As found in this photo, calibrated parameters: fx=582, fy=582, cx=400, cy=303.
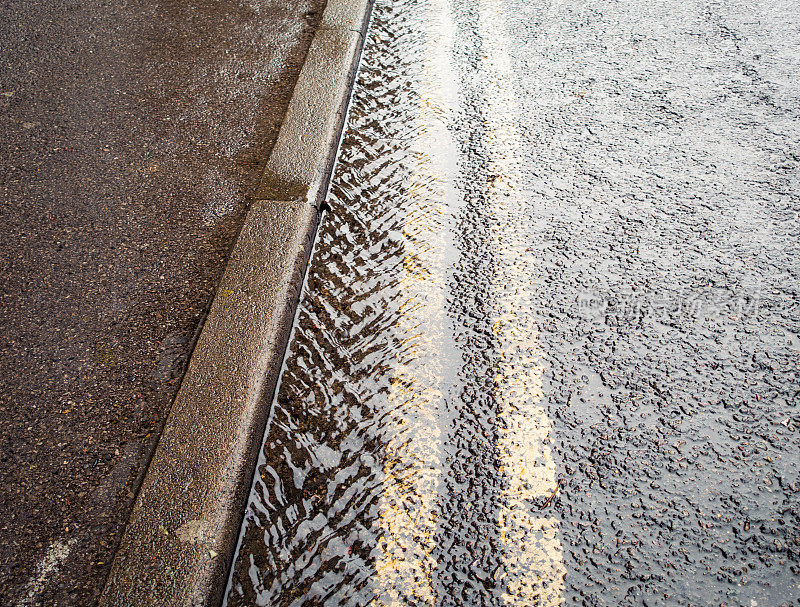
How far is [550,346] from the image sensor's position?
2.13 m

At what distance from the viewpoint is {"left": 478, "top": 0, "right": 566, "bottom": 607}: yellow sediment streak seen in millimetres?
1614

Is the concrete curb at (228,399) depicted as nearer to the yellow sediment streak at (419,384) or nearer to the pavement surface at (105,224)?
the pavement surface at (105,224)


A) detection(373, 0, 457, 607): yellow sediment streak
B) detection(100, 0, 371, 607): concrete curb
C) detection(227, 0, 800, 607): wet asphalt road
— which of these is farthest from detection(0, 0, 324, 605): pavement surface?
detection(373, 0, 457, 607): yellow sediment streak

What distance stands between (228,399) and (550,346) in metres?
1.15

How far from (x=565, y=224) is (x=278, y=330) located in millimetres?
1310

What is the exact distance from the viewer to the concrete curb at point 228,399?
1.59m

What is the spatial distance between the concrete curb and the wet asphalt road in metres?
0.08

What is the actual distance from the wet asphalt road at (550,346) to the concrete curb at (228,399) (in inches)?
3.2

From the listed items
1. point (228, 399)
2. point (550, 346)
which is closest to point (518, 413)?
point (550, 346)

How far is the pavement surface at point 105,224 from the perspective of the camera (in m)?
1.76

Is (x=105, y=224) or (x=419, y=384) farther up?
(x=105, y=224)

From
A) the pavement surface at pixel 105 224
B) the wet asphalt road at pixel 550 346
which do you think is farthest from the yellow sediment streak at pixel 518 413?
the pavement surface at pixel 105 224

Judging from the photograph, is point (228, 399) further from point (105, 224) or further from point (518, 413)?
point (105, 224)

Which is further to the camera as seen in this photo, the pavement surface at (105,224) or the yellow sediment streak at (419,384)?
the pavement surface at (105,224)
